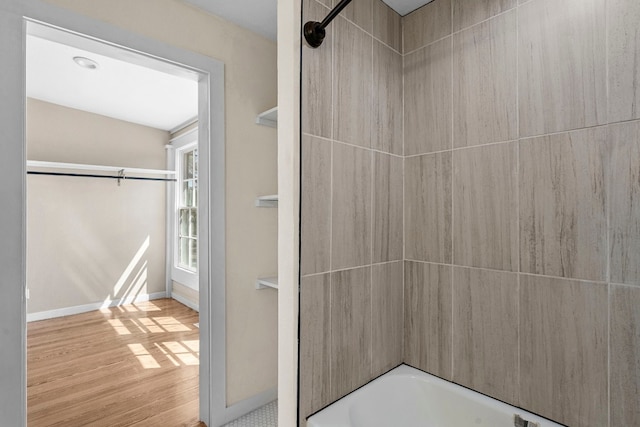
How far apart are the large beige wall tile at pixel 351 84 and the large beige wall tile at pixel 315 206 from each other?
0.12m

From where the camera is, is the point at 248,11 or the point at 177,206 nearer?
the point at 248,11

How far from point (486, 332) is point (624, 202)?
651mm

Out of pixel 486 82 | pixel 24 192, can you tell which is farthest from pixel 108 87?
pixel 486 82

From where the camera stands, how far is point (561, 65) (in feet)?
3.41

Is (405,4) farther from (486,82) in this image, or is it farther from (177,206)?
(177,206)

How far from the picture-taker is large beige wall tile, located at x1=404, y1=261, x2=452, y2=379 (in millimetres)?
1333

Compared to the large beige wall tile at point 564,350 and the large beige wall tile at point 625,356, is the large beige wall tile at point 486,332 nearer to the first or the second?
the large beige wall tile at point 564,350

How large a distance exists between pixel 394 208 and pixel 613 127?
0.79 m

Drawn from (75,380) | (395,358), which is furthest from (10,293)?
(395,358)

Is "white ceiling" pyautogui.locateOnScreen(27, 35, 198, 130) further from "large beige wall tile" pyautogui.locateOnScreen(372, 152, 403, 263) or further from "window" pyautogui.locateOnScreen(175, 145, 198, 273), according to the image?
"large beige wall tile" pyautogui.locateOnScreen(372, 152, 403, 263)

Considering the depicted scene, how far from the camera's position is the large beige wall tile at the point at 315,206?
3.50ft

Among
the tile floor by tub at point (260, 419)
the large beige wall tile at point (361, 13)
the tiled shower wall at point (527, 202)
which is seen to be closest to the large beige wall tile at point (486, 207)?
the tiled shower wall at point (527, 202)

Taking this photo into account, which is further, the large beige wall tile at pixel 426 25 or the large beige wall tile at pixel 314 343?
the large beige wall tile at pixel 426 25

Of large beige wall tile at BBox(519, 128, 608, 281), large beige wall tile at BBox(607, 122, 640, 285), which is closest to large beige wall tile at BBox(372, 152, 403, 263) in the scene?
large beige wall tile at BBox(519, 128, 608, 281)
